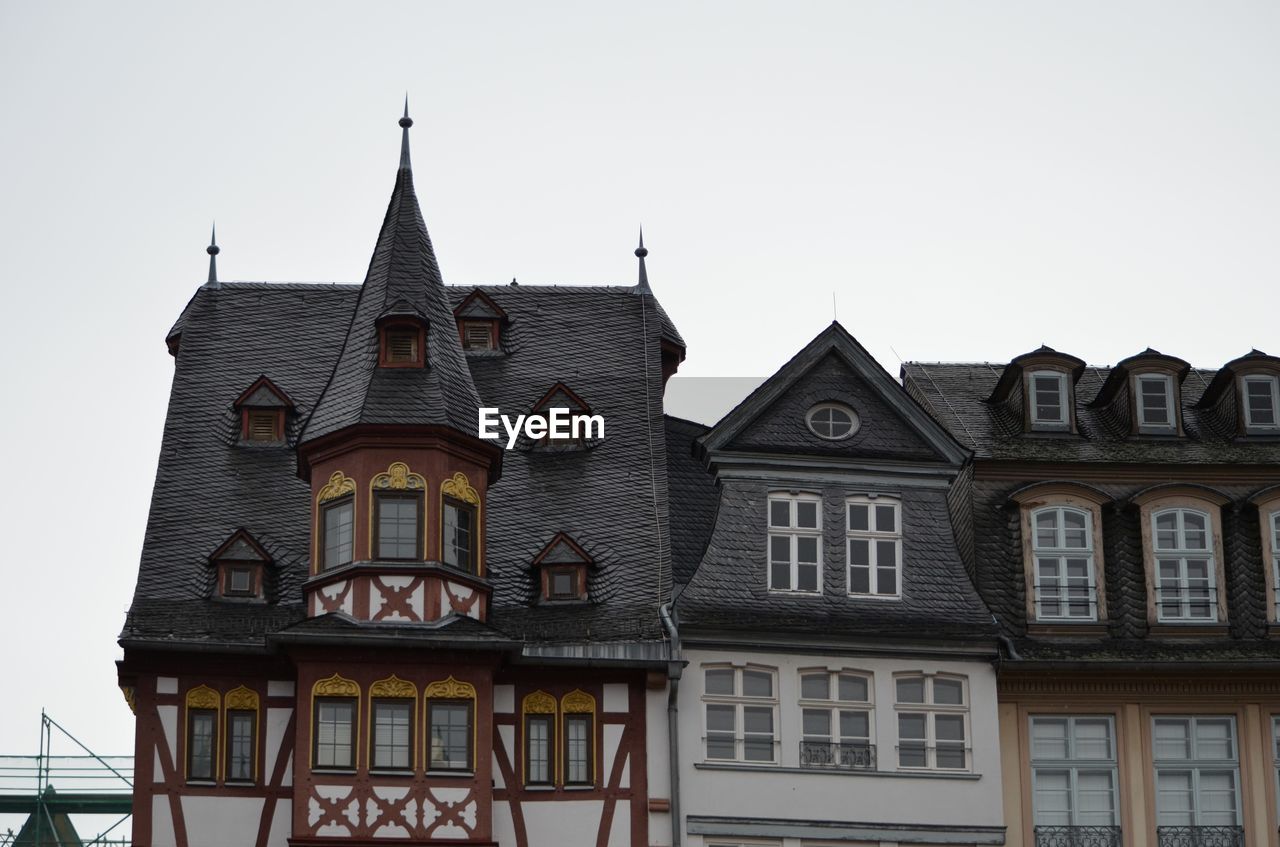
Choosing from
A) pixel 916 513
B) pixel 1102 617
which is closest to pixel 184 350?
pixel 916 513

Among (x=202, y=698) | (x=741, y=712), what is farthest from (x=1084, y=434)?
(x=202, y=698)

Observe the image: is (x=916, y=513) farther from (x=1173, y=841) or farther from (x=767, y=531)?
(x=1173, y=841)

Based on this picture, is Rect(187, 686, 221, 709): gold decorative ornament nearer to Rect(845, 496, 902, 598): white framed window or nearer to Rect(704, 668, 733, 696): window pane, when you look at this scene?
Rect(704, 668, 733, 696): window pane

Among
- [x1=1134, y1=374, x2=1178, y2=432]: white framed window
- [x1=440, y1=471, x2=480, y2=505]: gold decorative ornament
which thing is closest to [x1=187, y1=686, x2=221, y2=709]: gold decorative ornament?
[x1=440, y1=471, x2=480, y2=505]: gold decorative ornament

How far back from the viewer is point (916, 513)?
47656 millimetres

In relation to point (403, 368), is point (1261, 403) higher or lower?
higher

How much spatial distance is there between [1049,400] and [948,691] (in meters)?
7.00

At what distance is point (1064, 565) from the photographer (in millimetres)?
47906

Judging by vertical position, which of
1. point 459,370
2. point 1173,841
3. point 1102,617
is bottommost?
point 1173,841

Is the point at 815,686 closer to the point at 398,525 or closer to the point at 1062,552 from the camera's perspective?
the point at 1062,552

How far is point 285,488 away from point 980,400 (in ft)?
44.7

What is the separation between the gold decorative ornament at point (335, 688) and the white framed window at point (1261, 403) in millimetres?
17995

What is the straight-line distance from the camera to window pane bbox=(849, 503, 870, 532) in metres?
47.4

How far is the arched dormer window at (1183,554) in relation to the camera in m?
47.6
